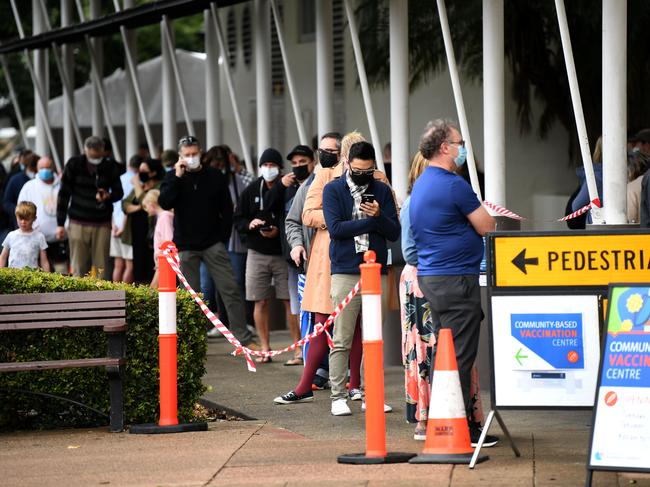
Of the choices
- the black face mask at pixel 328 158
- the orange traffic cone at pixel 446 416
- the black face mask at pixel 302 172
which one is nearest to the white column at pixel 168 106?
the black face mask at pixel 302 172

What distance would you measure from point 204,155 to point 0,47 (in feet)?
26.2

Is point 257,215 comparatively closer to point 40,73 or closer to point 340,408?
point 340,408

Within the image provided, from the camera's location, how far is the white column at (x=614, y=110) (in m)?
10.9

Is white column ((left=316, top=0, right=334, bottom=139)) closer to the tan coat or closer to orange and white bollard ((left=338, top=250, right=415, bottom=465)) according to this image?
the tan coat

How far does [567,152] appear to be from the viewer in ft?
51.8

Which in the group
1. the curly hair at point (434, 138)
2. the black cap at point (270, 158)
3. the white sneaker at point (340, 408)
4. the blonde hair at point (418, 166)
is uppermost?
the black cap at point (270, 158)

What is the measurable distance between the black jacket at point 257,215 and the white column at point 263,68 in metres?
3.33

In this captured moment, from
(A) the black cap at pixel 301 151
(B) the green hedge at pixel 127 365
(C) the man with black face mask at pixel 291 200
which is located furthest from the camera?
(C) the man with black face mask at pixel 291 200

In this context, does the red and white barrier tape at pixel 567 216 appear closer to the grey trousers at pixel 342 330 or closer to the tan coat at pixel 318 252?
the tan coat at pixel 318 252

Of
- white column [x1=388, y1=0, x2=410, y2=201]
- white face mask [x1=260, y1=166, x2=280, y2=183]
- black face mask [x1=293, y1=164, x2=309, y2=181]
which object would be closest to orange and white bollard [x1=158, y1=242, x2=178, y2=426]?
black face mask [x1=293, y1=164, x2=309, y2=181]

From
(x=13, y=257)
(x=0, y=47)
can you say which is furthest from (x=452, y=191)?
(x=0, y=47)

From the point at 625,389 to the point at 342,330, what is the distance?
326cm

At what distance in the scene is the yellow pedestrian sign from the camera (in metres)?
8.32

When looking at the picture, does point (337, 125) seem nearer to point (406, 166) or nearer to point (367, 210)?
point (406, 166)
